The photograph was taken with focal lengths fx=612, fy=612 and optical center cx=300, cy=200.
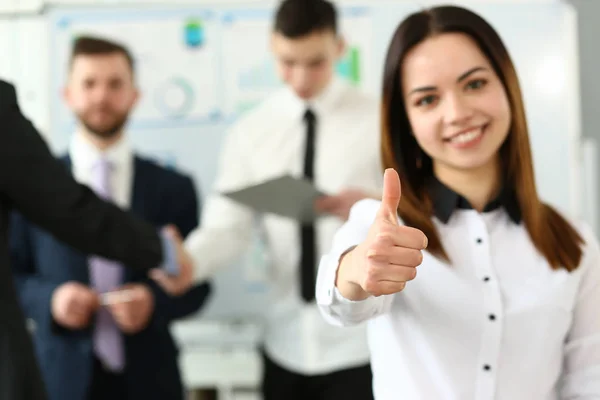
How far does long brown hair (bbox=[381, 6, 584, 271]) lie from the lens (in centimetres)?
92

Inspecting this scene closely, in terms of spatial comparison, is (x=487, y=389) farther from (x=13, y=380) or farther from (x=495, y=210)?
(x=13, y=380)

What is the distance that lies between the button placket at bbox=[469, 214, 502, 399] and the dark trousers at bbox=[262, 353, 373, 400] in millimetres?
763

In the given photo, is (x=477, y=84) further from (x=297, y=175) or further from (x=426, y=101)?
(x=297, y=175)

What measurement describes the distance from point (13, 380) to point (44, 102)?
167 cm

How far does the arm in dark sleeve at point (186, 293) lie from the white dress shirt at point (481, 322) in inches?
37.4

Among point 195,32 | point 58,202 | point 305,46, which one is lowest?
point 58,202

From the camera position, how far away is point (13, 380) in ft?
3.84

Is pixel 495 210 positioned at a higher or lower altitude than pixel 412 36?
lower

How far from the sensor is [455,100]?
88cm

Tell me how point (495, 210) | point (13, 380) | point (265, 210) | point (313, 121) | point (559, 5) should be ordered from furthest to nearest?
point (559, 5), point (313, 121), point (265, 210), point (13, 380), point (495, 210)

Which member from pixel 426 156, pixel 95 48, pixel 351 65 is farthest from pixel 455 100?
pixel 351 65

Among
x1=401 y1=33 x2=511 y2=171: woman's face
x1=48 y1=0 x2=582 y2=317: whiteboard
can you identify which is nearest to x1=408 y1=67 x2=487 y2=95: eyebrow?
x1=401 y1=33 x2=511 y2=171: woman's face

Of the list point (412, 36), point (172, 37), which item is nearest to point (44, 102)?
point (172, 37)

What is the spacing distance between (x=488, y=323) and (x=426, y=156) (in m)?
0.28
